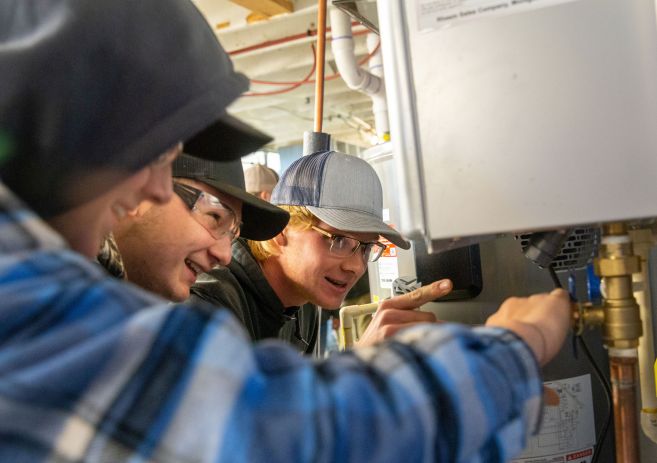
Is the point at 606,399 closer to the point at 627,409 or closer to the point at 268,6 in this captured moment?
the point at 627,409

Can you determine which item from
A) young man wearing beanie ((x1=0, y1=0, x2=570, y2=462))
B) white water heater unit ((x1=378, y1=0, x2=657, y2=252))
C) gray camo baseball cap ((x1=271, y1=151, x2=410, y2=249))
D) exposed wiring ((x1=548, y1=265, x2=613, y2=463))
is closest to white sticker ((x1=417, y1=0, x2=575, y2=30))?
white water heater unit ((x1=378, y1=0, x2=657, y2=252))

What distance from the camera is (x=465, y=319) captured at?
92 centimetres

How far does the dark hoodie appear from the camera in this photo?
1.40 ft

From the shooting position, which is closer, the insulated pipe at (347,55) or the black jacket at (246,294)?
the black jacket at (246,294)

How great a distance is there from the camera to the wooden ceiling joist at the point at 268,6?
1.92 metres

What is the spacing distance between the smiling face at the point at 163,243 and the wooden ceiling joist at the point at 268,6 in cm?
107

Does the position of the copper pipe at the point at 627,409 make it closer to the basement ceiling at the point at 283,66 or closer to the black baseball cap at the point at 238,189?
the black baseball cap at the point at 238,189

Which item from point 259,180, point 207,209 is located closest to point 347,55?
point 207,209

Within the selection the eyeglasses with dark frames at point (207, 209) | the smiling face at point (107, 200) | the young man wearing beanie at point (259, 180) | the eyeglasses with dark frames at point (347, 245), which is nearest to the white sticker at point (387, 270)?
the eyeglasses with dark frames at point (347, 245)

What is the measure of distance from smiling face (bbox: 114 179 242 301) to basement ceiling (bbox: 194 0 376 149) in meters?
0.30

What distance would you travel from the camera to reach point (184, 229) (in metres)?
1.08

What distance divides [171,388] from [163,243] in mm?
747

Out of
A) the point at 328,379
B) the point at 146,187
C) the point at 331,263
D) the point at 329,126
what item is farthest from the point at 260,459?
the point at 329,126

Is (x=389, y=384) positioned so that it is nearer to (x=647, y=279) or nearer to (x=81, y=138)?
(x=81, y=138)
